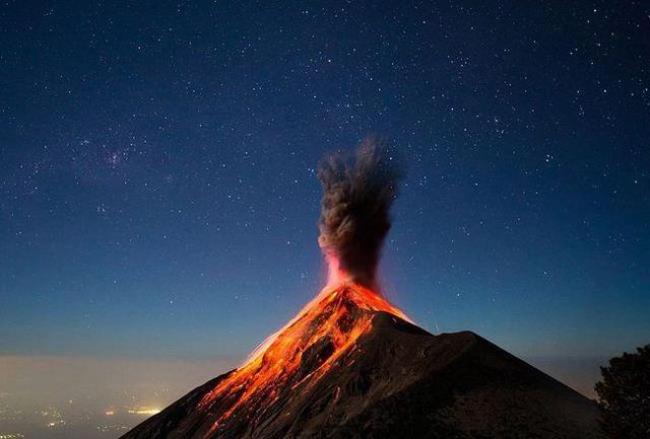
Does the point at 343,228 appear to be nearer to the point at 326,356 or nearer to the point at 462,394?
the point at 326,356

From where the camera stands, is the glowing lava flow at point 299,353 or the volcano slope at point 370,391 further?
the glowing lava flow at point 299,353

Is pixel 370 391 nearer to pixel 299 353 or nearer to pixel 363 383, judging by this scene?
pixel 363 383

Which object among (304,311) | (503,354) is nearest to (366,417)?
(503,354)

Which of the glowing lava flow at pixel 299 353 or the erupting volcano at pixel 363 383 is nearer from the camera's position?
the erupting volcano at pixel 363 383
